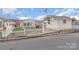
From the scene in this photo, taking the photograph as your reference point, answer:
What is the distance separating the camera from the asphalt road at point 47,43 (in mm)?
3792

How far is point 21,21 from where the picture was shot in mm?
3842

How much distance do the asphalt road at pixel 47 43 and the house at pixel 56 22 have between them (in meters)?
0.16

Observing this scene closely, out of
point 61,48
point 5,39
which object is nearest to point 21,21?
point 5,39

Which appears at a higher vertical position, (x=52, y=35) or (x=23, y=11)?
(x=23, y=11)

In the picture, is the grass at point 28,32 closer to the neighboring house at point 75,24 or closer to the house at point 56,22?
the house at point 56,22

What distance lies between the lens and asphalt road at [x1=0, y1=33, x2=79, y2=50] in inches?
149

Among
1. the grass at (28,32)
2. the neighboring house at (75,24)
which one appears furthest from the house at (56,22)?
the grass at (28,32)

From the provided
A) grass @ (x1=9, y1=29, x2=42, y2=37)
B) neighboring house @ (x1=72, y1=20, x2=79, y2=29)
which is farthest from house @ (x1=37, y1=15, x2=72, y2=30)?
grass @ (x1=9, y1=29, x2=42, y2=37)

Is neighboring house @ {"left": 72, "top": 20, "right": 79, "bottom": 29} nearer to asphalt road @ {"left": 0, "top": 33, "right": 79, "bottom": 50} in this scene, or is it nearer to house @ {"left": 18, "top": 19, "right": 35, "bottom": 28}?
asphalt road @ {"left": 0, "top": 33, "right": 79, "bottom": 50}

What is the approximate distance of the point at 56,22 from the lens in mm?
3818
